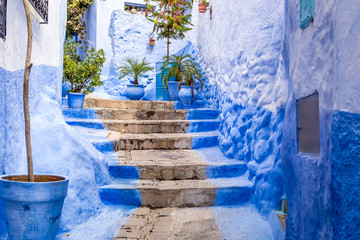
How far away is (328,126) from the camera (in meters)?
1.42

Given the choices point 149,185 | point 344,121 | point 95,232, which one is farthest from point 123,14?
point 344,121

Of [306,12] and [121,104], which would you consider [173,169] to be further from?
[121,104]

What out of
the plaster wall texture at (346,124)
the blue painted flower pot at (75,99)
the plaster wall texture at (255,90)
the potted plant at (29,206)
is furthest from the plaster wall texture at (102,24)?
the plaster wall texture at (346,124)

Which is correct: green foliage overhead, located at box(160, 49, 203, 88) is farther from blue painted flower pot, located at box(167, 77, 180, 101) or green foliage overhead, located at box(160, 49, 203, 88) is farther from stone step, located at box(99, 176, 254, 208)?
stone step, located at box(99, 176, 254, 208)

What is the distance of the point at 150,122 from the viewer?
14.6 feet

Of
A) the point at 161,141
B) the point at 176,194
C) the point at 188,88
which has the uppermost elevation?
the point at 188,88

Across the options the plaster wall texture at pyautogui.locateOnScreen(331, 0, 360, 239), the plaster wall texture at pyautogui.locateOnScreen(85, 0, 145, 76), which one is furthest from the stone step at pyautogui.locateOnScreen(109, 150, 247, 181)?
the plaster wall texture at pyautogui.locateOnScreen(85, 0, 145, 76)

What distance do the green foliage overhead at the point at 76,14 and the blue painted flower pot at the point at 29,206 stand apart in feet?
25.4

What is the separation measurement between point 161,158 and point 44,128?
4.19 feet

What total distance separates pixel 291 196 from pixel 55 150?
179cm

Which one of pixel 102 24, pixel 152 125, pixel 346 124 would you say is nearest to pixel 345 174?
pixel 346 124

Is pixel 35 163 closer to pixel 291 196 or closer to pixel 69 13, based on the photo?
pixel 291 196

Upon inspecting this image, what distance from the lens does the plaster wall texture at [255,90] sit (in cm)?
274

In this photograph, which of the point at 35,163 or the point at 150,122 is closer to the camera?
the point at 35,163
